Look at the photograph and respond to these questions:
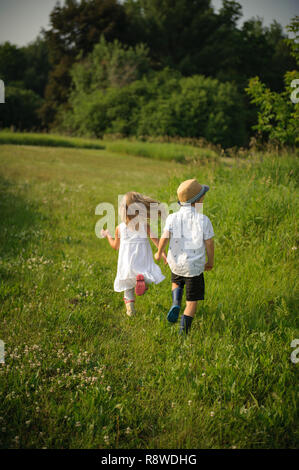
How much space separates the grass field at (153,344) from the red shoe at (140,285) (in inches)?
14.3

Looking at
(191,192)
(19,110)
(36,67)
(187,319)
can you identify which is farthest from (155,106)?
(36,67)

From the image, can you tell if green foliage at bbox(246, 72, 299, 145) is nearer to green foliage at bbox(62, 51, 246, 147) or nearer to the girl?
the girl

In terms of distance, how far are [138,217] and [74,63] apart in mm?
37200

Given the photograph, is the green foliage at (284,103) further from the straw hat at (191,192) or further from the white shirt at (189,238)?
the white shirt at (189,238)

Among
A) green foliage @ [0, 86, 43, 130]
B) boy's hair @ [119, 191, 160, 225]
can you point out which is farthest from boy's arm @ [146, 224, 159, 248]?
green foliage @ [0, 86, 43, 130]

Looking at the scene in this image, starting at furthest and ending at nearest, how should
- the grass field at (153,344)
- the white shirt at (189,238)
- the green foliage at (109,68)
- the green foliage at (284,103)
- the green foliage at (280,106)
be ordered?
the green foliage at (109,68) < the green foliage at (280,106) < the green foliage at (284,103) < the white shirt at (189,238) < the grass field at (153,344)

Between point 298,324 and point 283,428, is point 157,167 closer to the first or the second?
point 298,324

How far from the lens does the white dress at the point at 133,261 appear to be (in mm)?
3854

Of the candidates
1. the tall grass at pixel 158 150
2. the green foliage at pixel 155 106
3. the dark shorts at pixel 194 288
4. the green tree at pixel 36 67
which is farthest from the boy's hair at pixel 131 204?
the green tree at pixel 36 67

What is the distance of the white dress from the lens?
152 inches

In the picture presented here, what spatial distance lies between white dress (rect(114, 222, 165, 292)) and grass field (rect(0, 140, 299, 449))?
0.39 metres

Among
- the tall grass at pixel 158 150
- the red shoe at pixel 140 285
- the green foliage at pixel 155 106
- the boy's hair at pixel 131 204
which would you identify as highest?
the green foliage at pixel 155 106

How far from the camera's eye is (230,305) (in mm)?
3988

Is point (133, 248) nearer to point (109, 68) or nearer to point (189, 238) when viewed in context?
point (189, 238)
